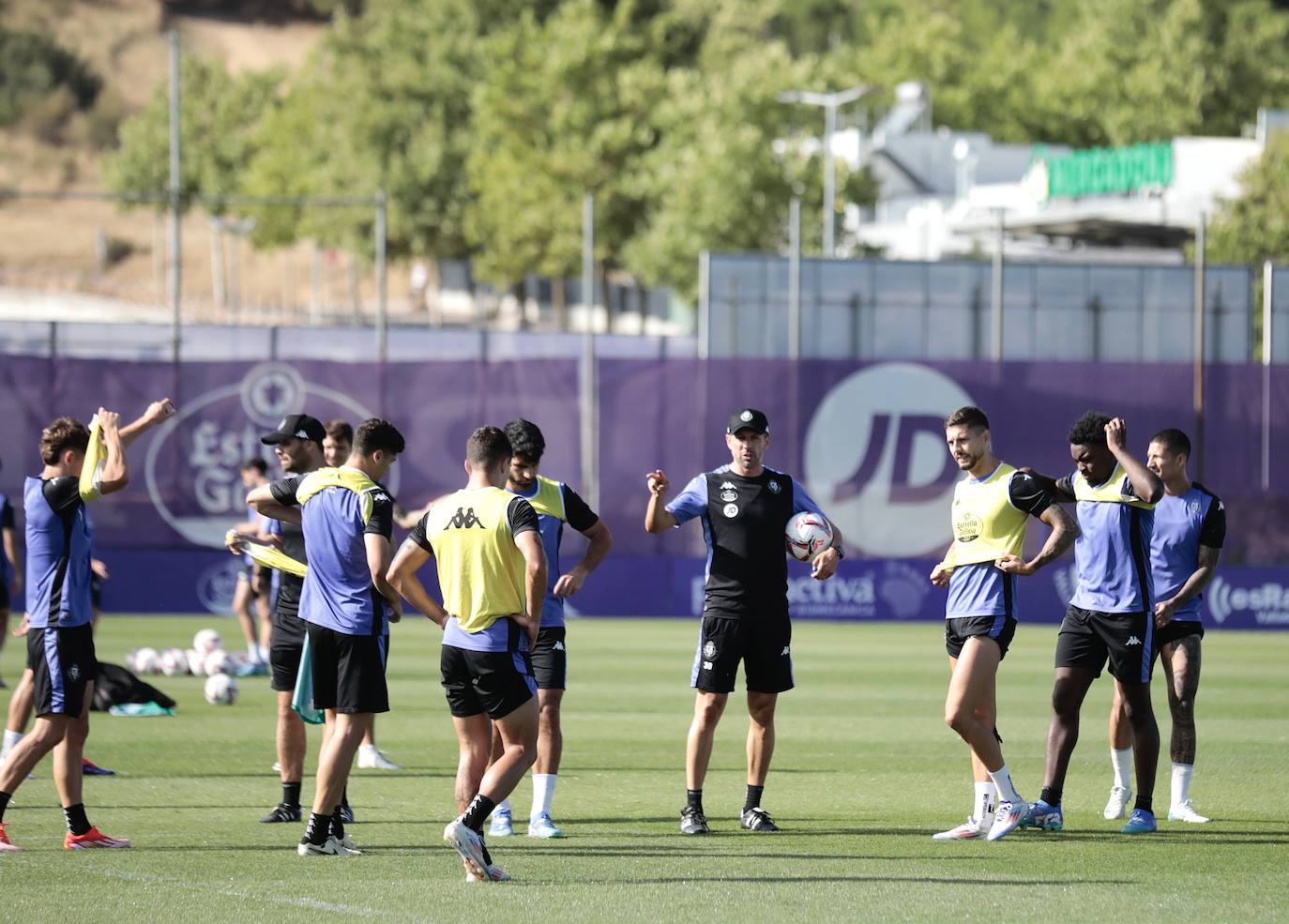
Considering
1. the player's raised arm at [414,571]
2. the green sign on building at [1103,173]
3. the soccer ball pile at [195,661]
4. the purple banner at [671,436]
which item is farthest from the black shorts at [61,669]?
the green sign on building at [1103,173]

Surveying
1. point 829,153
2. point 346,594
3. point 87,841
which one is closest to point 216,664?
point 87,841

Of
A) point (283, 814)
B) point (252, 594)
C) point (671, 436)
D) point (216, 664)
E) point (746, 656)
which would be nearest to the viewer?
point (746, 656)

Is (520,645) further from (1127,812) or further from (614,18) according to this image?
(614,18)

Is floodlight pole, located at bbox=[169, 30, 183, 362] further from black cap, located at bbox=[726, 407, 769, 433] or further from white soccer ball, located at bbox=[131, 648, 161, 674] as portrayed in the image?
black cap, located at bbox=[726, 407, 769, 433]

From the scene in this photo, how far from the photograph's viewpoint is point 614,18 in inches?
2420

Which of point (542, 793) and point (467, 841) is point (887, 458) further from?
point (467, 841)

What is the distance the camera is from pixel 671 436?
Answer: 2786 centimetres

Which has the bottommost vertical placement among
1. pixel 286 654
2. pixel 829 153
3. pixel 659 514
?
pixel 286 654

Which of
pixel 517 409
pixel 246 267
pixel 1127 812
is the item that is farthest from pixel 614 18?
pixel 246 267

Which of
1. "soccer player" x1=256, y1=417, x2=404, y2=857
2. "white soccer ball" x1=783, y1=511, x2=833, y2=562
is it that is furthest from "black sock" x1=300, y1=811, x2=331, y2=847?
"white soccer ball" x1=783, y1=511, x2=833, y2=562

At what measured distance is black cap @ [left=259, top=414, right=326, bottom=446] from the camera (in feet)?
35.5

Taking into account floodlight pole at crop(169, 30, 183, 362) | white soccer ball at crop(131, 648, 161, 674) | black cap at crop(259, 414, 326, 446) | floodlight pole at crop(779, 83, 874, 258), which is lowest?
white soccer ball at crop(131, 648, 161, 674)

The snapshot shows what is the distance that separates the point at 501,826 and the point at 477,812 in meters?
1.74

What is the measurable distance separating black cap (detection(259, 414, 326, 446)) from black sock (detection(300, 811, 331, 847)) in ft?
7.68
